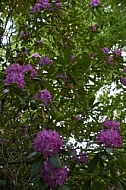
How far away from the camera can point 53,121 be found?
134 centimetres

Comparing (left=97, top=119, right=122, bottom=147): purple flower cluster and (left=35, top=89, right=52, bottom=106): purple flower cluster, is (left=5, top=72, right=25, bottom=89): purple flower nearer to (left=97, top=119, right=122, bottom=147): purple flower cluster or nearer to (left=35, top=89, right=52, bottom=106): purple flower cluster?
(left=35, top=89, right=52, bottom=106): purple flower cluster

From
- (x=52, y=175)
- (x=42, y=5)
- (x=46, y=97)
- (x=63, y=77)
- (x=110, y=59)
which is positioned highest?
(x=42, y=5)

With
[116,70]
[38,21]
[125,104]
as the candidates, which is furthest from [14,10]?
[125,104]

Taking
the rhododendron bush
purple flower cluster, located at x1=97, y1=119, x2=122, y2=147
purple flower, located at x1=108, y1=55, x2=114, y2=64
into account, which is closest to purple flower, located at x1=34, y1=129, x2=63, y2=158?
the rhododendron bush

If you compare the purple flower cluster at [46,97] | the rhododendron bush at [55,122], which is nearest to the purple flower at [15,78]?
the rhododendron bush at [55,122]

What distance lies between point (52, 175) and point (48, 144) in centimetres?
9

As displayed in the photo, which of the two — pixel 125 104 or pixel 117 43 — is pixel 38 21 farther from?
pixel 117 43

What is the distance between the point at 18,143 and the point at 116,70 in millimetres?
741

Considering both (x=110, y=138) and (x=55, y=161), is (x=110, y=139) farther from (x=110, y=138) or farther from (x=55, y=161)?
(x=55, y=161)

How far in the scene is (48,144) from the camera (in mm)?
1026

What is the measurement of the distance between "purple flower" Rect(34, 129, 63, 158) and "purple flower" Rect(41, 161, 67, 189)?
0.04 m

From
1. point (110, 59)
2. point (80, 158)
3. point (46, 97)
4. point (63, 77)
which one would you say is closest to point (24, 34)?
point (110, 59)

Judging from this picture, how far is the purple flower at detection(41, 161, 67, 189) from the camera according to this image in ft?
3.37

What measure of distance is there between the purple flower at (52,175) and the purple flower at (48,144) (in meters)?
0.04
